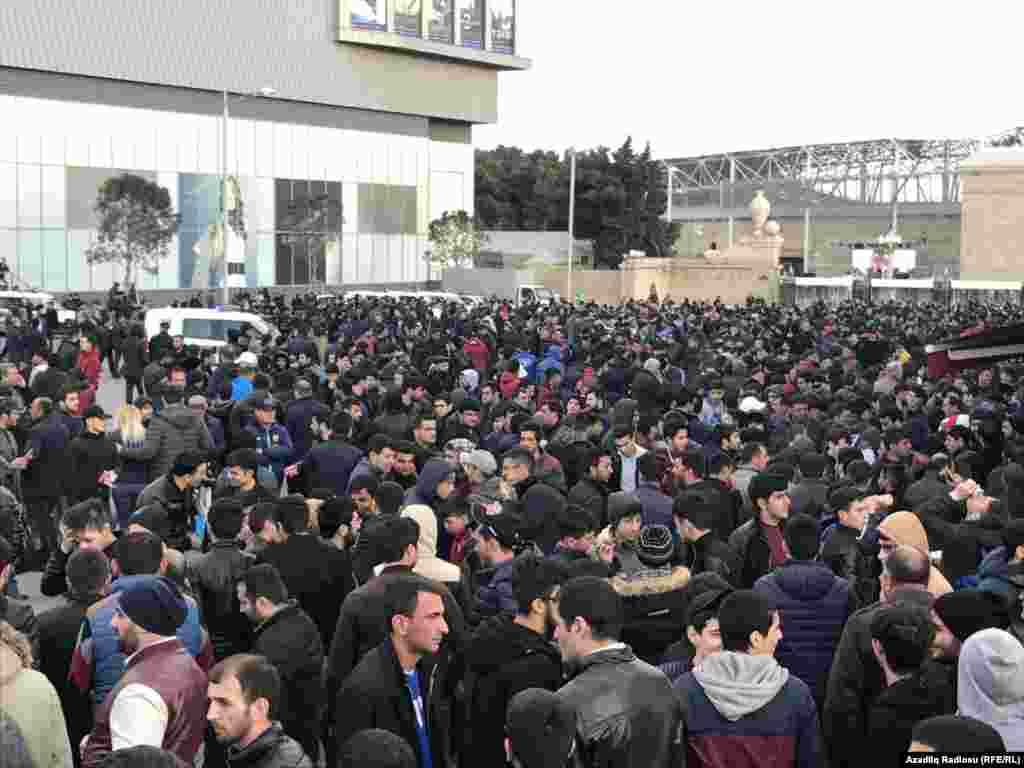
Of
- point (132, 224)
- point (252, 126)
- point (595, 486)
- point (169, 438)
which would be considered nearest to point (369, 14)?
point (252, 126)

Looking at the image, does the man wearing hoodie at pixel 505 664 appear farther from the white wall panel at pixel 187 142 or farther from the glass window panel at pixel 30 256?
the white wall panel at pixel 187 142

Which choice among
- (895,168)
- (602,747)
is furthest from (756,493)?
(895,168)

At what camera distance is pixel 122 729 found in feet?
18.0

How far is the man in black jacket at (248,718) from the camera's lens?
16.6ft

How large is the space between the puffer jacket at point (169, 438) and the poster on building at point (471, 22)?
64275 mm

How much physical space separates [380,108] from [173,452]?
203 ft

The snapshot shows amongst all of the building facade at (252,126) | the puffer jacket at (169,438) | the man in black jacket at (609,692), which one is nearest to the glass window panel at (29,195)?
the building facade at (252,126)

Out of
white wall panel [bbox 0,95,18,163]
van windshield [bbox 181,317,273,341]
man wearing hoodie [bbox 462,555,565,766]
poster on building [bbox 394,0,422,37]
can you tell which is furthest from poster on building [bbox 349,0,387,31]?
man wearing hoodie [bbox 462,555,565,766]

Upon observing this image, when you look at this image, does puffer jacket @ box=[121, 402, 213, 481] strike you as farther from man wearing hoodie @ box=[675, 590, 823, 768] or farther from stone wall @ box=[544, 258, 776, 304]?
stone wall @ box=[544, 258, 776, 304]

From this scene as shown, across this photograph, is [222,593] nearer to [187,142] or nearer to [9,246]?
[9,246]

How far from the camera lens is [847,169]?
134625mm

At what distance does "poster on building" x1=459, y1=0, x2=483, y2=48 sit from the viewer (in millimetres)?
75188

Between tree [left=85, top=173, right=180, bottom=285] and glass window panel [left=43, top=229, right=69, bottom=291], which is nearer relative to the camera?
glass window panel [left=43, top=229, right=69, bottom=291]

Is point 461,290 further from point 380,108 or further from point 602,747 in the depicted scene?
point 602,747
